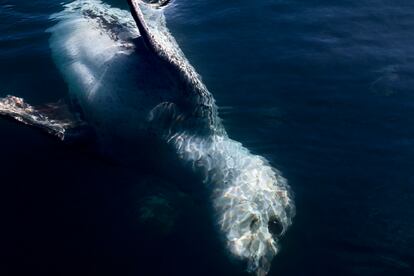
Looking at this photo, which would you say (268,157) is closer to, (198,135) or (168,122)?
(198,135)

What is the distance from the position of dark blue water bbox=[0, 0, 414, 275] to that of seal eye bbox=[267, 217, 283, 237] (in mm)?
205

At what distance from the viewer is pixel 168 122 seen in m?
8.53

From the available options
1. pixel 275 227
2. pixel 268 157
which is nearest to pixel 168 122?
pixel 268 157

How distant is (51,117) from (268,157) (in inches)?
170

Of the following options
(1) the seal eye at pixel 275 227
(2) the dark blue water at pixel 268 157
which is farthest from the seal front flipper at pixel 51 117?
(1) the seal eye at pixel 275 227

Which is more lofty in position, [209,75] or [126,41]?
[126,41]

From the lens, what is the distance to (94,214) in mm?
7910

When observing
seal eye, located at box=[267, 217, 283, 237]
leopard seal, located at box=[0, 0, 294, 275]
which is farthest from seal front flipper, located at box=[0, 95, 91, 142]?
seal eye, located at box=[267, 217, 283, 237]

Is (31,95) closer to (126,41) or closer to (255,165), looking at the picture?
(126,41)

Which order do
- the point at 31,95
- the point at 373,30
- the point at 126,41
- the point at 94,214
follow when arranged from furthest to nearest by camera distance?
1. the point at 373,30
2. the point at 31,95
3. the point at 126,41
4. the point at 94,214

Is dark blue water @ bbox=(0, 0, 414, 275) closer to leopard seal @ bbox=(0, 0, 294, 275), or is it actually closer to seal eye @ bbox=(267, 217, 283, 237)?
seal eye @ bbox=(267, 217, 283, 237)

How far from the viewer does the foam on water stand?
777cm

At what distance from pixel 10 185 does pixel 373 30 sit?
10205 millimetres

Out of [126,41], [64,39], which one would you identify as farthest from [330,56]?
[64,39]
